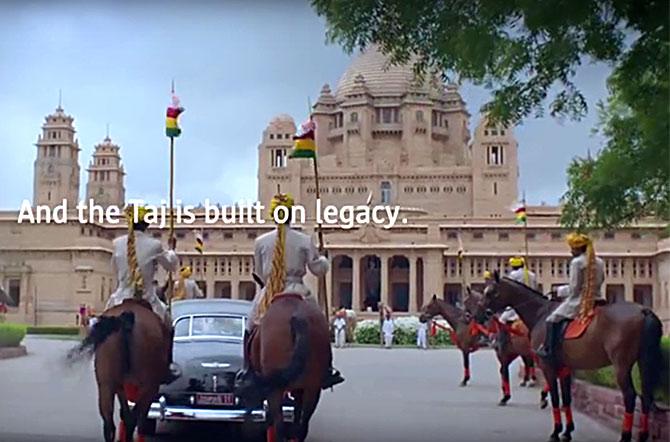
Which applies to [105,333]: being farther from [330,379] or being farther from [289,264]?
[330,379]

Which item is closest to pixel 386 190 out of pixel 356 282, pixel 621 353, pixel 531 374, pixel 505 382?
pixel 356 282

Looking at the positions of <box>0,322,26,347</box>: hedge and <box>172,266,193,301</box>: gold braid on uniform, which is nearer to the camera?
<box>172,266,193,301</box>: gold braid on uniform

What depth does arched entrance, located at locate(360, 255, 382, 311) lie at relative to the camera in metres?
60.4

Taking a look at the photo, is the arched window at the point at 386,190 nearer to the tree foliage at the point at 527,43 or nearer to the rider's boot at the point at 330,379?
the tree foliage at the point at 527,43

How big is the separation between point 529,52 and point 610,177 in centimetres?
297

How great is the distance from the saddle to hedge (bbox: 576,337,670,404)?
0.68 meters

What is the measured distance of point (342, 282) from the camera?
62375mm

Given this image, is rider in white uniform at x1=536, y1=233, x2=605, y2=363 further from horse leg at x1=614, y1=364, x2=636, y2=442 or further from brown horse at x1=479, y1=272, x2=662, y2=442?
horse leg at x1=614, y1=364, x2=636, y2=442

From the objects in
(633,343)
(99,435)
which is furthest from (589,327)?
(99,435)

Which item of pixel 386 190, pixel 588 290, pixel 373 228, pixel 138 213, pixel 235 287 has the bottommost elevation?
pixel 588 290

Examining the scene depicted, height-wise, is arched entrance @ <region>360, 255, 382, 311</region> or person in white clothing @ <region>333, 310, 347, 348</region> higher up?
arched entrance @ <region>360, 255, 382, 311</region>

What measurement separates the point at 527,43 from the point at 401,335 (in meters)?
25.6

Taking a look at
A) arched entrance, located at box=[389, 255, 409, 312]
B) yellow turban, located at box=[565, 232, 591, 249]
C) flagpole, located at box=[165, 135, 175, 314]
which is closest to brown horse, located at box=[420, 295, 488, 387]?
yellow turban, located at box=[565, 232, 591, 249]

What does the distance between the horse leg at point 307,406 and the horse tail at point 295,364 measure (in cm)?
37
